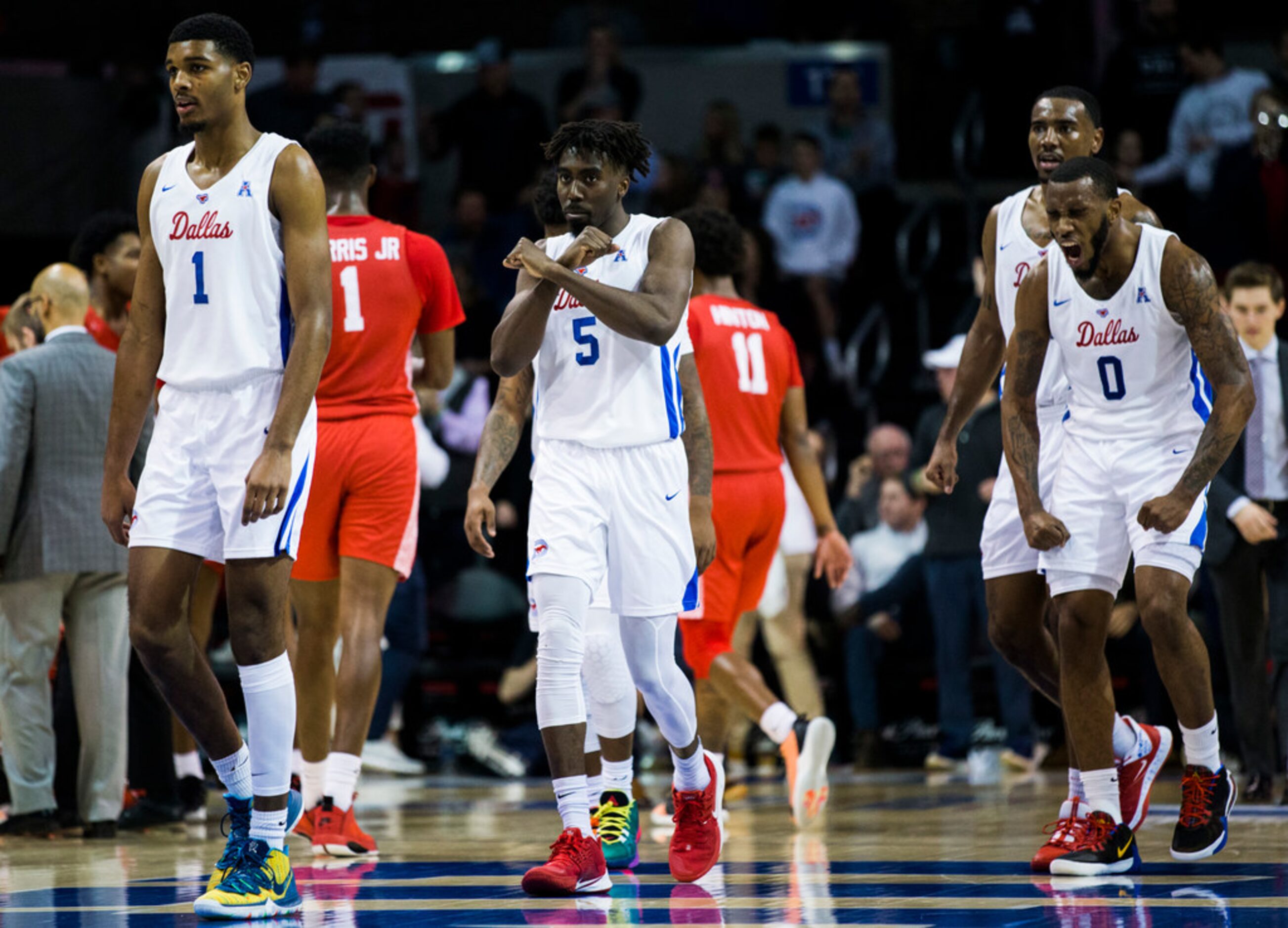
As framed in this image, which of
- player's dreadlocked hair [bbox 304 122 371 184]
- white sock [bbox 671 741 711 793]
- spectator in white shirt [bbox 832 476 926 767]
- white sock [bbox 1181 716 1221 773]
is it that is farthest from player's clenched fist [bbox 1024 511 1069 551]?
spectator in white shirt [bbox 832 476 926 767]

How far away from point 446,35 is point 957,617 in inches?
395

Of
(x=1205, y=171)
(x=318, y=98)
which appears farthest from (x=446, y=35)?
(x=1205, y=171)

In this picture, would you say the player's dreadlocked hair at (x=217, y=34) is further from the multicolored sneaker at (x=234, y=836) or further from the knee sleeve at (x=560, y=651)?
the multicolored sneaker at (x=234, y=836)

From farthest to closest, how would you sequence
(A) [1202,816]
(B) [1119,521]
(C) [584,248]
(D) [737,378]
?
(D) [737,378]
(A) [1202,816]
(B) [1119,521]
(C) [584,248]

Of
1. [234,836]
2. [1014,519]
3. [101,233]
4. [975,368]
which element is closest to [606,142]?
[975,368]

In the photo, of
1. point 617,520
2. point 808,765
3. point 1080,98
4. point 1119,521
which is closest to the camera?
A: point 617,520

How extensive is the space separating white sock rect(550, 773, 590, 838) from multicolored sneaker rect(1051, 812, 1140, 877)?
1.51 m

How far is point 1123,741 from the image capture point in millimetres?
6320

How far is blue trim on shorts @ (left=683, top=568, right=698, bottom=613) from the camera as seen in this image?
5844 millimetres

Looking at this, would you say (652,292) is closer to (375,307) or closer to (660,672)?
(660,672)

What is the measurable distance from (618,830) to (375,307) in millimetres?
2194

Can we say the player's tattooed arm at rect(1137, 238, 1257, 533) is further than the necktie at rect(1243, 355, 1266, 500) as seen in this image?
No

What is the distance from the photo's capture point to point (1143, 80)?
543 inches

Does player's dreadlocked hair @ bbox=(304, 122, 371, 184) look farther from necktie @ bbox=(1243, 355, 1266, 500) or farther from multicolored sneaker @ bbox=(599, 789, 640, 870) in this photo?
necktie @ bbox=(1243, 355, 1266, 500)
